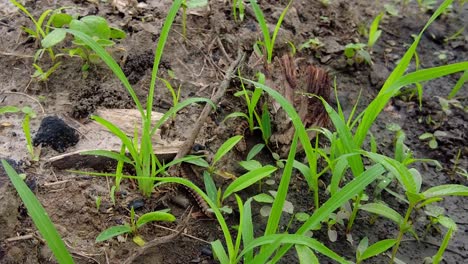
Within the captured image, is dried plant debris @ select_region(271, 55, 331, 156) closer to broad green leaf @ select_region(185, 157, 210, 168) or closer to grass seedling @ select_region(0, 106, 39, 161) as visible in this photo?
broad green leaf @ select_region(185, 157, 210, 168)

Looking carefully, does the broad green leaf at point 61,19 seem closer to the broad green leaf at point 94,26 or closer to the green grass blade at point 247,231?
the broad green leaf at point 94,26

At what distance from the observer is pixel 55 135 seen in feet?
5.33

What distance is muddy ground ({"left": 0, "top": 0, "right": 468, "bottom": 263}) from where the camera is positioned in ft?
4.78

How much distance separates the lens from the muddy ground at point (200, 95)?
146 centimetres

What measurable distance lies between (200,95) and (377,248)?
87 centimetres

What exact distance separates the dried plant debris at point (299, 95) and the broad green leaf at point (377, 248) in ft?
1.65

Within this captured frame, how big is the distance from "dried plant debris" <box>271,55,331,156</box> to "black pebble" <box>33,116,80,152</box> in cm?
70

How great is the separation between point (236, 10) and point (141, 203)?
1.11 m

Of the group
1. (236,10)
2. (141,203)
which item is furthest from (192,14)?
(141,203)

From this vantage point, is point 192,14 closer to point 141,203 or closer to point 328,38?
point 328,38

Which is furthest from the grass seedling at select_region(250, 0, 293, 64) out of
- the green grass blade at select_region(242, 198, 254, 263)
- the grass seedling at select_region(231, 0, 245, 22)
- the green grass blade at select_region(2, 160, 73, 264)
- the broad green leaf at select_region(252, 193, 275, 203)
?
the green grass blade at select_region(2, 160, 73, 264)

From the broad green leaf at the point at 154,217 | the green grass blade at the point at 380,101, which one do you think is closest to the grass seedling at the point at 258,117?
the green grass blade at the point at 380,101

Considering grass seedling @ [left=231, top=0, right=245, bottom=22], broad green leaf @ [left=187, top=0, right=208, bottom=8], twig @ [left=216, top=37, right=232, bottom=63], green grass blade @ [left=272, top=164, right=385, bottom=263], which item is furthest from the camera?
grass seedling @ [left=231, top=0, right=245, bottom=22]

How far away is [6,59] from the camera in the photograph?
189cm
